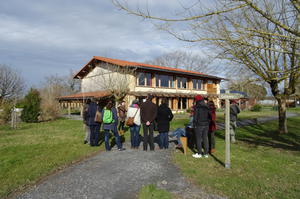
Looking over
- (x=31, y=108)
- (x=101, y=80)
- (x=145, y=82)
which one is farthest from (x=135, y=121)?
(x=145, y=82)

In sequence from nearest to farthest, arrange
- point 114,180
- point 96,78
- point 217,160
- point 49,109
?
point 114,180, point 217,160, point 49,109, point 96,78

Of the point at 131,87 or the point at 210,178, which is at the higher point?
the point at 131,87

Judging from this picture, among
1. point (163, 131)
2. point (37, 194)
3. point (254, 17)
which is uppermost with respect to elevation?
point (254, 17)

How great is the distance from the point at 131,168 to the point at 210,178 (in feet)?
6.01

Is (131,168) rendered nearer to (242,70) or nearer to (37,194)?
(37,194)

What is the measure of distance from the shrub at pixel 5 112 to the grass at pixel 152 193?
50.7 ft

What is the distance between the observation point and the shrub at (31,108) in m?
17.5

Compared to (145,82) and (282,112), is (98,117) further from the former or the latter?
(145,82)

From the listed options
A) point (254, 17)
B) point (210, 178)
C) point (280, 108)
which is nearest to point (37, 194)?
point (210, 178)

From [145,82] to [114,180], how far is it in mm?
19779

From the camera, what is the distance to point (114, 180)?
13.7 ft

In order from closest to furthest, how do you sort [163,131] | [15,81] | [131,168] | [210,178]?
[210,178] → [131,168] → [163,131] → [15,81]

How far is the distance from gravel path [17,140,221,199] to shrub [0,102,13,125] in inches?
503

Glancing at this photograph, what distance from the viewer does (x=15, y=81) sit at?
36.5 m
